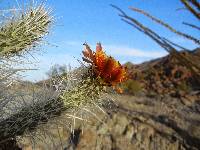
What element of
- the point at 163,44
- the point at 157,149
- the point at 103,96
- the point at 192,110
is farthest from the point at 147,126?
the point at 163,44

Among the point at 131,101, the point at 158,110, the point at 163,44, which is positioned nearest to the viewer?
the point at 163,44

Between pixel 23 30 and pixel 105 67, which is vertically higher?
pixel 23 30

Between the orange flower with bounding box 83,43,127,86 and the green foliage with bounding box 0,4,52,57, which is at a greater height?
the green foliage with bounding box 0,4,52,57

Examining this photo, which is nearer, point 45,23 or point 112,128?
point 45,23

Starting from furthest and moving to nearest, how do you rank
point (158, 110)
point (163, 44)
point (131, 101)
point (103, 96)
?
point (131, 101) < point (158, 110) < point (103, 96) < point (163, 44)

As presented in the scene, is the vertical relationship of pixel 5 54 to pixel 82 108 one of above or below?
above

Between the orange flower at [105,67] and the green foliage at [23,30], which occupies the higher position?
the green foliage at [23,30]

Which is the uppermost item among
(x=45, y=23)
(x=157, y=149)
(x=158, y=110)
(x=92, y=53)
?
(x=45, y=23)

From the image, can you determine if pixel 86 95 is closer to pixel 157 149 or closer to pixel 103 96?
pixel 103 96
